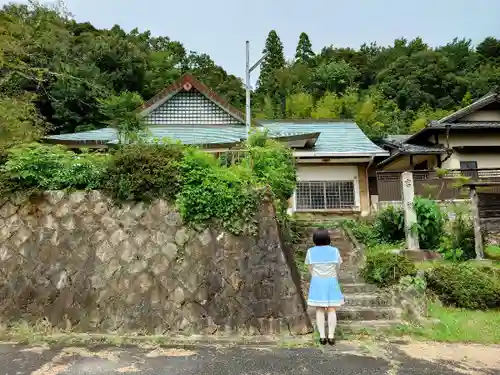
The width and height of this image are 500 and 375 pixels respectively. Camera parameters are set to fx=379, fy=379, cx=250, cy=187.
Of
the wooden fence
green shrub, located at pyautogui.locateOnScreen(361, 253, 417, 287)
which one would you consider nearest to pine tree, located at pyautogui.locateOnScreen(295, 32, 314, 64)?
the wooden fence

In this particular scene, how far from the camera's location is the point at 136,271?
6180 mm

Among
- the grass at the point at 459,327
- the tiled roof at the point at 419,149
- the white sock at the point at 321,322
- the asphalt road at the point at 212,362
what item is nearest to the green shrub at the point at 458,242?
the grass at the point at 459,327

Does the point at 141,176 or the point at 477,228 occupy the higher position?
the point at 141,176

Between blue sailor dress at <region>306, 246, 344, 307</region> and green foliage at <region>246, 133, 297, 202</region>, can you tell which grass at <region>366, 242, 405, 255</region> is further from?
blue sailor dress at <region>306, 246, 344, 307</region>

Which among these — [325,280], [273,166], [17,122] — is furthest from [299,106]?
[325,280]

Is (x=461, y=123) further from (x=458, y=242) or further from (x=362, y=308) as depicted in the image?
(x=362, y=308)

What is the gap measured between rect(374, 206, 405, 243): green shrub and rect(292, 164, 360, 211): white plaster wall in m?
4.63

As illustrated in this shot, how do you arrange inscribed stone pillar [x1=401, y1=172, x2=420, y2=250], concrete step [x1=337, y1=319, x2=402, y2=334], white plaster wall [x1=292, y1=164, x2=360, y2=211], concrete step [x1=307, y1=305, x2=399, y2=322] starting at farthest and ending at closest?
white plaster wall [x1=292, y1=164, x2=360, y2=211] → inscribed stone pillar [x1=401, y1=172, x2=420, y2=250] → concrete step [x1=307, y1=305, x2=399, y2=322] → concrete step [x1=337, y1=319, x2=402, y2=334]

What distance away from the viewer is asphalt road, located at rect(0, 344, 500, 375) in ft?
14.0

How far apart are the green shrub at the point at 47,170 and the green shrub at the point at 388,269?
5.32 m

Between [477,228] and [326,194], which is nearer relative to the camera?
[477,228]

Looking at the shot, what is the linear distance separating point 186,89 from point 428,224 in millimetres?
10732

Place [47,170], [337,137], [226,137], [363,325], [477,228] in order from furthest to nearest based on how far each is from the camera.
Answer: [337,137] < [226,137] < [477,228] < [47,170] < [363,325]

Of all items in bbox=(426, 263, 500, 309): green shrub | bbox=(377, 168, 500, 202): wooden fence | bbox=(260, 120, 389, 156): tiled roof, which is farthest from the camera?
bbox=(260, 120, 389, 156): tiled roof
